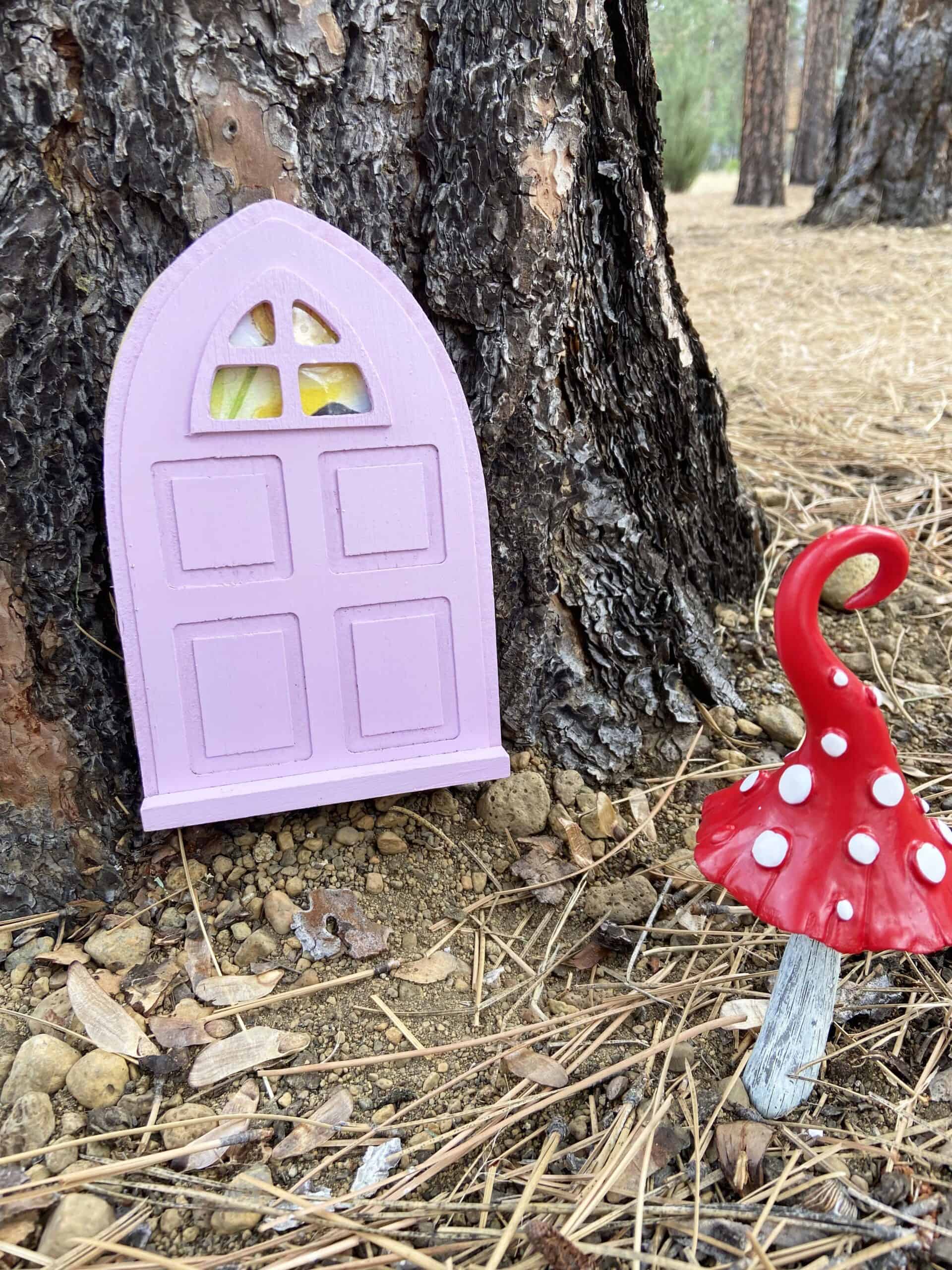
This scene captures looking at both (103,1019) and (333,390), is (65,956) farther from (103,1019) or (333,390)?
(333,390)

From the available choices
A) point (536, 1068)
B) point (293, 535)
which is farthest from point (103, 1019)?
point (293, 535)

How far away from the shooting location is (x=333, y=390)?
45.0 inches

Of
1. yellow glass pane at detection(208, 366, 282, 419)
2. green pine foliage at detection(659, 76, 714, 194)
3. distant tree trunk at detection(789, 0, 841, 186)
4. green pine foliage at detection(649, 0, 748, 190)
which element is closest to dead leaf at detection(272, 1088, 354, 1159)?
yellow glass pane at detection(208, 366, 282, 419)

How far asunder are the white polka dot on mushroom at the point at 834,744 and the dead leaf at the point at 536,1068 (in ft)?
1.64

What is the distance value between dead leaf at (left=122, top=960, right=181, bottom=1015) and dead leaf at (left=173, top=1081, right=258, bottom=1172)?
17 centimetres

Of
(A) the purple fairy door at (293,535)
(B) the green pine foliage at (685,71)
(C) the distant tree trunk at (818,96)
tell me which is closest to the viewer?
(A) the purple fairy door at (293,535)

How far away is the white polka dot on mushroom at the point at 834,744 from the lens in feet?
2.80

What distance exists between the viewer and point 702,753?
152 cm

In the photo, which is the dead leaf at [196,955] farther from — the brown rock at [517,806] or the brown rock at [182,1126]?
the brown rock at [517,806]

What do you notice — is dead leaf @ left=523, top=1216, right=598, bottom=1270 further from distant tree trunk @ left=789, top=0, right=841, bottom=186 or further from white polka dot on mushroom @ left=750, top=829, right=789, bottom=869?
distant tree trunk @ left=789, top=0, right=841, bottom=186

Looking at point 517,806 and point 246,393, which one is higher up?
point 246,393

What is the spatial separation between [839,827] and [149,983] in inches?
33.7

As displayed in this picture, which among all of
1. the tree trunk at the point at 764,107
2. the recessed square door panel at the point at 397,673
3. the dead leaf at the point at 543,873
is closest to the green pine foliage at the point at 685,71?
the tree trunk at the point at 764,107

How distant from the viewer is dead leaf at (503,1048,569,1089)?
1.06 m
